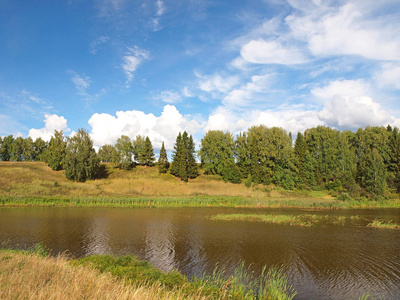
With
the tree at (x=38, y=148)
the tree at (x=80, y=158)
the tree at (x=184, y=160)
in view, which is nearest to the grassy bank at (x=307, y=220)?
the tree at (x=184, y=160)

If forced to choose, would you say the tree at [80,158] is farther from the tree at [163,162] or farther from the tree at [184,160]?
the tree at [184,160]

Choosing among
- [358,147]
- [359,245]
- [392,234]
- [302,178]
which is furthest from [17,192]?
[358,147]

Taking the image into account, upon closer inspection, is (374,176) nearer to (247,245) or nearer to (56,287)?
(247,245)

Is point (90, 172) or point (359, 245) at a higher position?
point (90, 172)

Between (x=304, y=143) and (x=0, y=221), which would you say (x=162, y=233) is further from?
(x=304, y=143)

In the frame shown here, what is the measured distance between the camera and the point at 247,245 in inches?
766

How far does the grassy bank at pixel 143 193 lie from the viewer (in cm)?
4444

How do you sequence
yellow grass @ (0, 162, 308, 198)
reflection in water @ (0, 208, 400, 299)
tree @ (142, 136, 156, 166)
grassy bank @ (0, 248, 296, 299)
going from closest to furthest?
grassy bank @ (0, 248, 296, 299) → reflection in water @ (0, 208, 400, 299) → yellow grass @ (0, 162, 308, 198) → tree @ (142, 136, 156, 166)

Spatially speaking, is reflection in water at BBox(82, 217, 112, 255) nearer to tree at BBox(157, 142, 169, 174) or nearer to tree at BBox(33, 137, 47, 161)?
tree at BBox(157, 142, 169, 174)

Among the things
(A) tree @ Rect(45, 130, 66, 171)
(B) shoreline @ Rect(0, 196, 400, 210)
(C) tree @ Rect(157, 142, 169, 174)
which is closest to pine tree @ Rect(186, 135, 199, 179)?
(C) tree @ Rect(157, 142, 169, 174)

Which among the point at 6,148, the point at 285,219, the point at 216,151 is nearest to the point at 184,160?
the point at 216,151

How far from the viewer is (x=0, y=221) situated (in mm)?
Result: 26812

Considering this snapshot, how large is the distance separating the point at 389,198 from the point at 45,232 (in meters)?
64.7

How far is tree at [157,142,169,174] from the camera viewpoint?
73.4 meters
